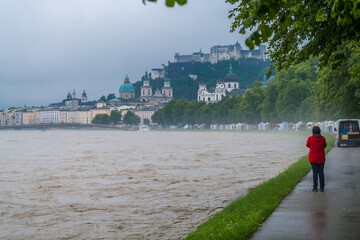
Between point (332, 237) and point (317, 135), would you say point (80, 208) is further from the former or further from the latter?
point (332, 237)

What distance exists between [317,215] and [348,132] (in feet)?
93.4

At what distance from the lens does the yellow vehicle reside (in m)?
36.5

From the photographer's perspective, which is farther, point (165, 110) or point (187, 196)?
point (165, 110)

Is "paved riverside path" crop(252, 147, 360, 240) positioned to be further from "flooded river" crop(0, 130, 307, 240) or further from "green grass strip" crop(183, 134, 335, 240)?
"flooded river" crop(0, 130, 307, 240)

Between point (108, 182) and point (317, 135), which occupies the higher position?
point (317, 135)

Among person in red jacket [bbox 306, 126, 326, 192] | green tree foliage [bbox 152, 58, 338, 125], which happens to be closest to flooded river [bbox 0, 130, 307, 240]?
person in red jacket [bbox 306, 126, 326, 192]

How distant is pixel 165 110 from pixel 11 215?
18303 cm

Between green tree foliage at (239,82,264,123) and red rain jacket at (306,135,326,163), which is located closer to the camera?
red rain jacket at (306,135,326,163)

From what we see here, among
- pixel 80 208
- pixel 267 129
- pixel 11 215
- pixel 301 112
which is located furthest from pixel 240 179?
pixel 267 129

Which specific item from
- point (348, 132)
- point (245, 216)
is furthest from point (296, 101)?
point (245, 216)

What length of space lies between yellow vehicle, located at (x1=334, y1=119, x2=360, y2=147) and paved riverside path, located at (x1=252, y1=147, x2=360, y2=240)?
69.8 ft

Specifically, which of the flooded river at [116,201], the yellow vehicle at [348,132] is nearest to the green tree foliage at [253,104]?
the yellow vehicle at [348,132]

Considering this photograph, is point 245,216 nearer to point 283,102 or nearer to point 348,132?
point 348,132

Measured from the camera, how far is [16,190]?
67.9 ft
